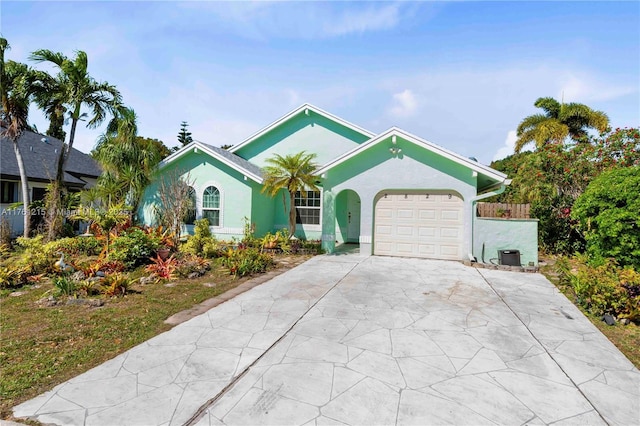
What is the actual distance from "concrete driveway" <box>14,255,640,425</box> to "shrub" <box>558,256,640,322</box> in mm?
461

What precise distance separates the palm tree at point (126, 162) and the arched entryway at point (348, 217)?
31.2 ft

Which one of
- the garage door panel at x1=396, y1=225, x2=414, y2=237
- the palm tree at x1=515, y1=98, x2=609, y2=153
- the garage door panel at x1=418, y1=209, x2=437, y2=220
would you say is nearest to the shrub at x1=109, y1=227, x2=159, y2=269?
the garage door panel at x1=396, y1=225, x2=414, y2=237

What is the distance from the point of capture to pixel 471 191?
11469 mm

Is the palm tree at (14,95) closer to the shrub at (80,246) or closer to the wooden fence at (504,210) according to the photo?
the shrub at (80,246)

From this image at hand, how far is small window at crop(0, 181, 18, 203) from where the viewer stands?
16078 millimetres

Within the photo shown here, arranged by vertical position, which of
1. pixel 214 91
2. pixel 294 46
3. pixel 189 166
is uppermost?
pixel 294 46

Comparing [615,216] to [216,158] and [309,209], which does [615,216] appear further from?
[216,158]

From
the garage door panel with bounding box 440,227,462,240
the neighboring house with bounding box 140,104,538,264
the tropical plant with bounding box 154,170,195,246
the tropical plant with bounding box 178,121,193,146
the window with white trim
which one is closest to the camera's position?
the neighboring house with bounding box 140,104,538,264

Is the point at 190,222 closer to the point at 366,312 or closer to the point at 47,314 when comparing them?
the point at 47,314

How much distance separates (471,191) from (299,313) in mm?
8515

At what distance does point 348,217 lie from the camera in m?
16.0

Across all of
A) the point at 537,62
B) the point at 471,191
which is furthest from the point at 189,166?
the point at 537,62

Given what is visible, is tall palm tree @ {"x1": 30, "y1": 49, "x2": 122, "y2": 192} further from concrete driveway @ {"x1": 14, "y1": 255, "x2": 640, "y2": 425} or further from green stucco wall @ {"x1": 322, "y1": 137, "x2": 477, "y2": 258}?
concrete driveway @ {"x1": 14, "y1": 255, "x2": 640, "y2": 425}

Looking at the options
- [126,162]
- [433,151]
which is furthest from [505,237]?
[126,162]
